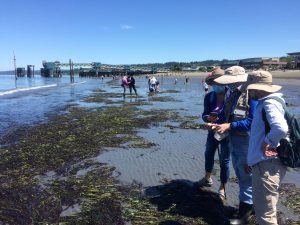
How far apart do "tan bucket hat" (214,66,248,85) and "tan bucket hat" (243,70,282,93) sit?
3.45 ft

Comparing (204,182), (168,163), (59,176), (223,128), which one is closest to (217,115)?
(223,128)

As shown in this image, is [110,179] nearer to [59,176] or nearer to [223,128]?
[59,176]

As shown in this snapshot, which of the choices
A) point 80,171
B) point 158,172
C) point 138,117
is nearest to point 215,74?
point 158,172

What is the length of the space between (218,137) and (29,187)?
12.0ft

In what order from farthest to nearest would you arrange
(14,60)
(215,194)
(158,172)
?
(14,60) → (158,172) → (215,194)

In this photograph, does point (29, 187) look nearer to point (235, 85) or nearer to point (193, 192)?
point (193, 192)

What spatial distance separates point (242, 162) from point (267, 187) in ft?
4.27

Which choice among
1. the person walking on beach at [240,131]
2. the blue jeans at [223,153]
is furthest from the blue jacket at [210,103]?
the person walking on beach at [240,131]

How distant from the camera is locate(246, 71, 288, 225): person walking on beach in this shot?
3.93m

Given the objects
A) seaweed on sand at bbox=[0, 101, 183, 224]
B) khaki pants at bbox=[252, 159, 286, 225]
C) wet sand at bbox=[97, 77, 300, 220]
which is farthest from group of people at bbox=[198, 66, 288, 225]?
seaweed on sand at bbox=[0, 101, 183, 224]

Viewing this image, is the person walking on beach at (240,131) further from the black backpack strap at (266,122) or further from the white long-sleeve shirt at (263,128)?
the black backpack strap at (266,122)

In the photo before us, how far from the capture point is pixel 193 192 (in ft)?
21.6

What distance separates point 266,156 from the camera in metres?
4.07

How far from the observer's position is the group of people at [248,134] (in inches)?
159
